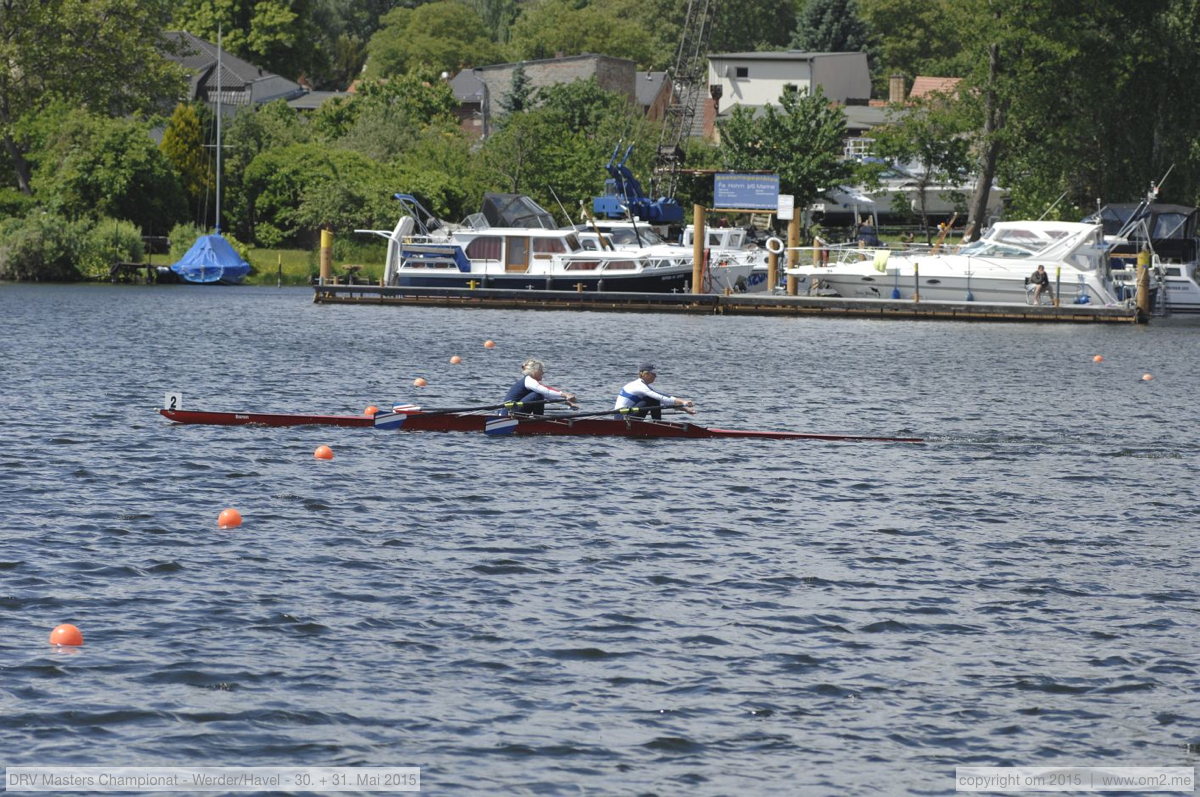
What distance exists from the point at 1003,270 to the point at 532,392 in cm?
3385

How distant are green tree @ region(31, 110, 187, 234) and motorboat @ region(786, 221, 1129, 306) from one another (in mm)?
39039

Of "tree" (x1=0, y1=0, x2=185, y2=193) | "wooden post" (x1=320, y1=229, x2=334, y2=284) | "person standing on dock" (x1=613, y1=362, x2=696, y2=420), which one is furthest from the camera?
"tree" (x1=0, y1=0, x2=185, y2=193)

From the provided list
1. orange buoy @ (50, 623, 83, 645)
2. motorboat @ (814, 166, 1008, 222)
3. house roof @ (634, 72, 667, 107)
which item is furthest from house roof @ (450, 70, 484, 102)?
orange buoy @ (50, 623, 83, 645)

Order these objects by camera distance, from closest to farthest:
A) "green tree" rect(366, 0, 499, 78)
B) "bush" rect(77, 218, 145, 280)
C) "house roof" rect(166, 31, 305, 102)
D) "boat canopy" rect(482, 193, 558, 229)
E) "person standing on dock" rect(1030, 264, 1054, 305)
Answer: "person standing on dock" rect(1030, 264, 1054, 305) < "boat canopy" rect(482, 193, 558, 229) < "bush" rect(77, 218, 145, 280) < "house roof" rect(166, 31, 305, 102) < "green tree" rect(366, 0, 499, 78)

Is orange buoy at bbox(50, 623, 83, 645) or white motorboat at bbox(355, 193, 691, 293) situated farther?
white motorboat at bbox(355, 193, 691, 293)

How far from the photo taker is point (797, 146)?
276 feet

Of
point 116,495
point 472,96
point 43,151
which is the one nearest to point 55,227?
point 43,151

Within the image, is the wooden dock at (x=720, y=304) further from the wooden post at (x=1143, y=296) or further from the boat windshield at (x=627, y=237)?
the boat windshield at (x=627, y=237)

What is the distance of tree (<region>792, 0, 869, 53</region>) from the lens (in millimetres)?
129875

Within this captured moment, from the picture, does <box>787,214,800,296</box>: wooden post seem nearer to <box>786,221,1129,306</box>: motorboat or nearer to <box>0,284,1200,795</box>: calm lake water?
<box>786,221,1129,306</box>: motorboat

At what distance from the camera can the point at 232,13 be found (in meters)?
129

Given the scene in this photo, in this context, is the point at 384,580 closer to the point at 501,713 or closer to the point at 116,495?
the point at 501,713

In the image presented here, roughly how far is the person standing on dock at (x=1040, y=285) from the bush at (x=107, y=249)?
45.8 meters

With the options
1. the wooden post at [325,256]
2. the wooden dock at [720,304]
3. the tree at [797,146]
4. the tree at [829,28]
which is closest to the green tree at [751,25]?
the tree at [829,28]
